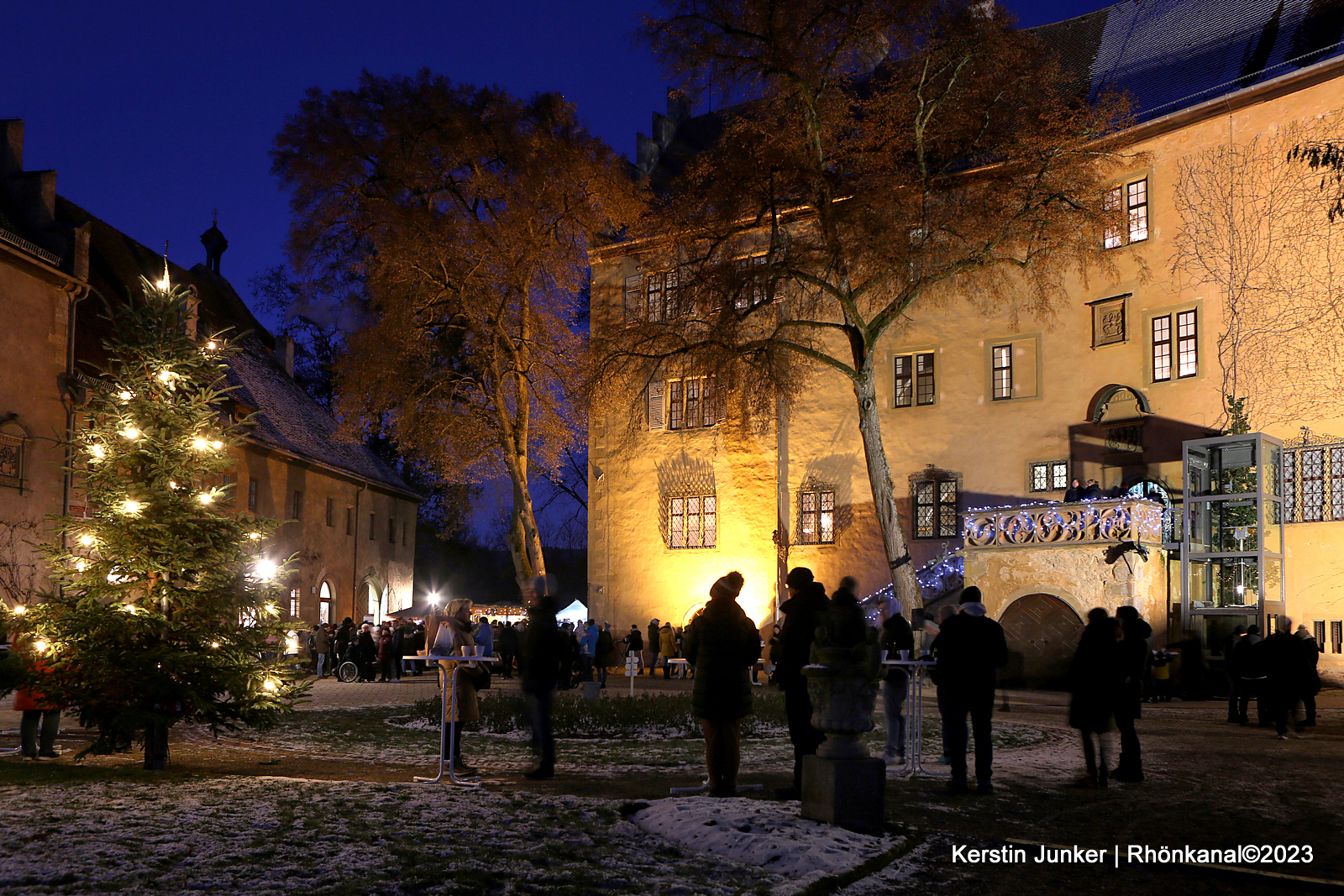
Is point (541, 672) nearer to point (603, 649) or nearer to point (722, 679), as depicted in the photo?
point (722, 679)

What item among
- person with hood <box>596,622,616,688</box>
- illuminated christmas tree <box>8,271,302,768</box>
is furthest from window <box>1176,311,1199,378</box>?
illuminated christmas tree <box>8,271,302,768</box>

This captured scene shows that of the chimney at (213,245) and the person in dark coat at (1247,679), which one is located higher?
the chimney at (213,245)

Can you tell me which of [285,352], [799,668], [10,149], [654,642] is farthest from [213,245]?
[799,668]

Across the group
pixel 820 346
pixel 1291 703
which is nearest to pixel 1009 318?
pixel 820 346

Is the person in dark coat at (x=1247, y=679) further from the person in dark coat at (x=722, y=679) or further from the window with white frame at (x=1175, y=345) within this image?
the person in dark coat at (x=722, y=679)

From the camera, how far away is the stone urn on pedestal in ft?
23.0

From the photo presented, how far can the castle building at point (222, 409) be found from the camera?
971 inches

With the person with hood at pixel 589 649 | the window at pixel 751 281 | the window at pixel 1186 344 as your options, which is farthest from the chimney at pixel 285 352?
the window at pixel 1186 344

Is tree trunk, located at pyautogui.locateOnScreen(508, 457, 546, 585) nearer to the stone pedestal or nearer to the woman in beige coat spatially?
the woman in beige coat

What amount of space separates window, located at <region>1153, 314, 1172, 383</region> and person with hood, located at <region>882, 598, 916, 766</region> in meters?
17.0

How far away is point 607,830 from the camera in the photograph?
7.07 m

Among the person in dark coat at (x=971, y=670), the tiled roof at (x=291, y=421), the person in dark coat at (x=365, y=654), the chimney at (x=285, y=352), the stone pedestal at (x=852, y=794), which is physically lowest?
the person in dark coat at (x=365, y=654)

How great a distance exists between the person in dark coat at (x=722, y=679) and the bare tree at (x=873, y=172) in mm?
16155

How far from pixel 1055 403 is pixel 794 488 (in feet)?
25.1
